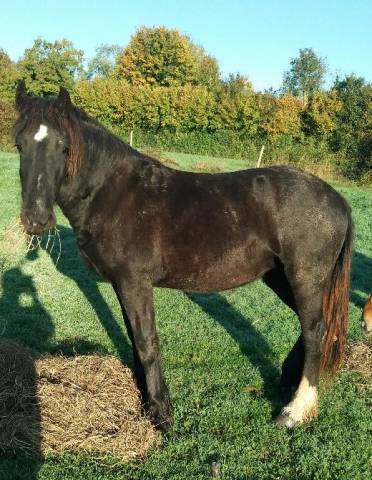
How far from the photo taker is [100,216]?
3.71 m

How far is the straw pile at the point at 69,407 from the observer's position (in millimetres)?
3506

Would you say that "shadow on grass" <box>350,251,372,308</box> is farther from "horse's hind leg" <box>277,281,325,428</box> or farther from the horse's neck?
the horse's neck

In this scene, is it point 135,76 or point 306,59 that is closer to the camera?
point 135,76

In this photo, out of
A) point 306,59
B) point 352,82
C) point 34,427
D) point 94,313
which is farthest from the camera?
point 306,59

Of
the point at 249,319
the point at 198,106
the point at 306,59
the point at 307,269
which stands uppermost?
the point at 306,59

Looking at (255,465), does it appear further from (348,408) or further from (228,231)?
(228,231)

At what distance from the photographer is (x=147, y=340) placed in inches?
149


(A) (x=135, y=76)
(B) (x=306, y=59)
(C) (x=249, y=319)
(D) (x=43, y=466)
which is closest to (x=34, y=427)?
(D) (x=43, y=466)

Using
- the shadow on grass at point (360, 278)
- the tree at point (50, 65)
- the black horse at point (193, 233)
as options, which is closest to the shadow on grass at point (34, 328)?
the black horse at point (193, 233)

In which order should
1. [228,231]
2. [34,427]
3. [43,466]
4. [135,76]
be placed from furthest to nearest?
[135,76]
[228,231]
[34,427]
[43,466]

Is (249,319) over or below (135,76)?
below

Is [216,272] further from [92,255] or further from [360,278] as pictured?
[360,278]

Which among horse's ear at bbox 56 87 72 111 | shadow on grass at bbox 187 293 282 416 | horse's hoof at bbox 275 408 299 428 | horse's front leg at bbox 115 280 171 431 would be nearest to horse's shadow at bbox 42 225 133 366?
horse's front leg at bbox 115 280 171 431

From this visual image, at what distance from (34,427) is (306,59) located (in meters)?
90.4
